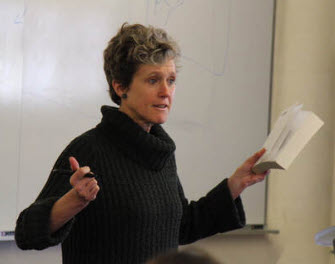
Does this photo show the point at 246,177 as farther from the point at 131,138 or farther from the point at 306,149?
the point at 306,149

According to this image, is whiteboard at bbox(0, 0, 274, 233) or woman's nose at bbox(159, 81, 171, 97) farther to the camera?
whiteboard at bbox(0, 0, 274, 233)

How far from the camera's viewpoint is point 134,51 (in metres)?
1.49

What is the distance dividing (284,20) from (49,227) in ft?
5.70

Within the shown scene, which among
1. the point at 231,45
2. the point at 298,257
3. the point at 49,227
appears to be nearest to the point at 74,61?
the point at 231,45

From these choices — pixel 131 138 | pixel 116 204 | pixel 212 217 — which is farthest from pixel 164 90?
pixel 212 217

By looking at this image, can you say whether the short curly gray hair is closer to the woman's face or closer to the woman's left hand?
the woman's face

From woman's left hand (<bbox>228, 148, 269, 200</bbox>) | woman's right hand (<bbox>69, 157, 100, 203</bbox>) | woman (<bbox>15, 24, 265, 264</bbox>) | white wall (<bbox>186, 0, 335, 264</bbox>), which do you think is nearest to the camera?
woman's right hand (<bbox>69, 157, 100, 203</bbox>)

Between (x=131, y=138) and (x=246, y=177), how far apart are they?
1.26 ft

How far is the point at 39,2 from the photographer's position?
7.20 feet

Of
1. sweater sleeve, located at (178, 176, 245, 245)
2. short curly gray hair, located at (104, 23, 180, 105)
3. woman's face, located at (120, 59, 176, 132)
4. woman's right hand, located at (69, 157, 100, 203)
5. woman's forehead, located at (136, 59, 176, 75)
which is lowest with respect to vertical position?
sweater sleeve, located at (178, 176, 245, 245)

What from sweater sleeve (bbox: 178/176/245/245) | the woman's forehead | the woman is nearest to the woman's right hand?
the woman

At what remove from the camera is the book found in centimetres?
152

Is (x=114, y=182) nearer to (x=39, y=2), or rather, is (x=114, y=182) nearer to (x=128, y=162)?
(x=128, y=162)

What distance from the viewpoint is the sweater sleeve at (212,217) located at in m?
1.70
